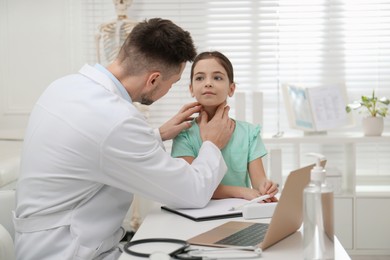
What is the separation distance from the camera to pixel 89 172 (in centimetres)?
166

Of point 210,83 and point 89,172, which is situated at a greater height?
point 210,83

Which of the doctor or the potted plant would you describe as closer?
the doctor

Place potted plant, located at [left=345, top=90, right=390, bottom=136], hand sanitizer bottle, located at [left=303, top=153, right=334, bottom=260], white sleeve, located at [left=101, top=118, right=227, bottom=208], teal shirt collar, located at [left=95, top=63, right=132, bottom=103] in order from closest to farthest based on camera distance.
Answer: hand sanitizer bottle, located at [left=303, top=153, right=334, bottom=260], white sleeve, located at [left=101, top=118, right=227, bottom=208], teal shirt collar, located at [left=95, top=63, right=132, bottom=103], potted plant, located at [left=345, top=90, right=390, bottom=136]

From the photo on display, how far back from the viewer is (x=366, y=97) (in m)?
3.74

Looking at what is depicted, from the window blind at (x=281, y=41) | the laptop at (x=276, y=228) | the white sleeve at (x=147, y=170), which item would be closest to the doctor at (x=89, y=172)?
the white sleeve at (x=147, y=170)

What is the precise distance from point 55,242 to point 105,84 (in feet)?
1.55

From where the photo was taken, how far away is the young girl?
2129 millimetres

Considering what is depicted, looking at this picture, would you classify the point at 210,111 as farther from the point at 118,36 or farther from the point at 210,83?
the point at 118,36

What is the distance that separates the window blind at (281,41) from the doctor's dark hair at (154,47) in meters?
2.13

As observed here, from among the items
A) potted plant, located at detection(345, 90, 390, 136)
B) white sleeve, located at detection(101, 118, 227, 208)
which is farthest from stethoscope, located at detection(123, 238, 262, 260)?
potted plant, located at detection(345, 90, 390, 136)

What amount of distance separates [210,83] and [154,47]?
39 cm

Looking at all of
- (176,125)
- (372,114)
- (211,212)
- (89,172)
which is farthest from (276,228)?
(372,114)

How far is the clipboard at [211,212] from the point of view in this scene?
1675mm

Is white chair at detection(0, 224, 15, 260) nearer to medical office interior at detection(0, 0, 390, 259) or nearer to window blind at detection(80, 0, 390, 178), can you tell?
medical office interior at detection(0, 0, 390, 259)
